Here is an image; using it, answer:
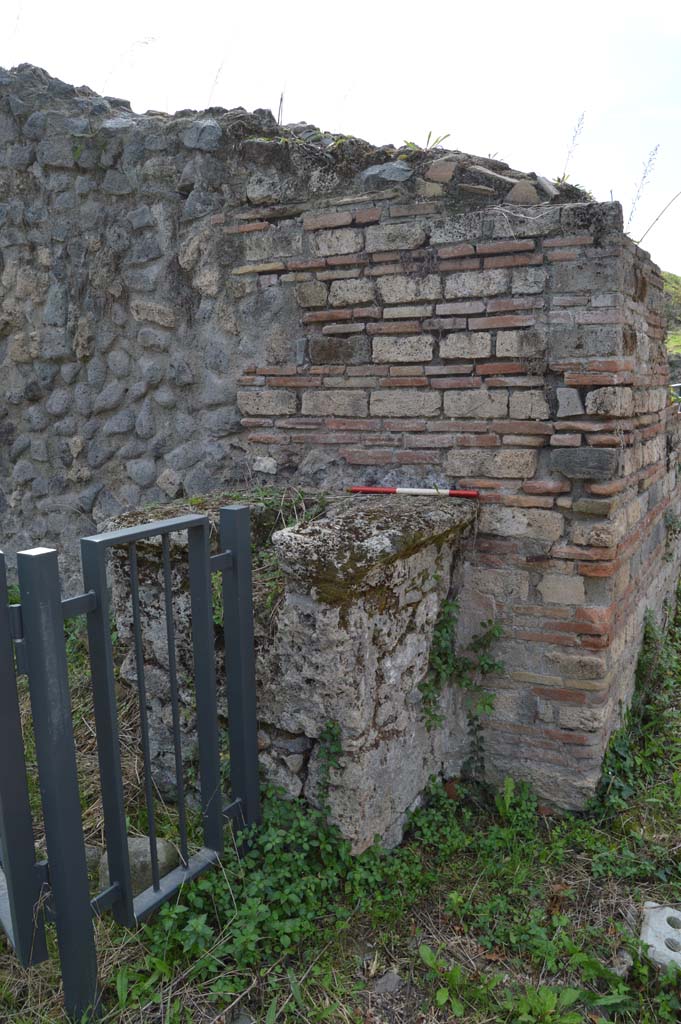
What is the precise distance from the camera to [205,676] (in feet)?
8.13

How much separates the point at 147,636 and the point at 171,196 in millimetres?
2257

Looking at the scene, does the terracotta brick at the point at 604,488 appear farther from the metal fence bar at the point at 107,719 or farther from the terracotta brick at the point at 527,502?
the metal fence bar at the point at 107,719

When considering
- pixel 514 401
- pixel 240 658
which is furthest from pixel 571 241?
pixel 240 658

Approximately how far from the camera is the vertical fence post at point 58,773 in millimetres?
1871

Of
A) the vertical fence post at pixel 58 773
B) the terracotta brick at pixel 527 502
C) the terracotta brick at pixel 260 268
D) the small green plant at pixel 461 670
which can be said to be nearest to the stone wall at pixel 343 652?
the small green plant at pixel 461 670

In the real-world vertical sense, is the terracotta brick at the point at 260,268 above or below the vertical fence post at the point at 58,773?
above

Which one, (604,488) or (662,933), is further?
(604,488)

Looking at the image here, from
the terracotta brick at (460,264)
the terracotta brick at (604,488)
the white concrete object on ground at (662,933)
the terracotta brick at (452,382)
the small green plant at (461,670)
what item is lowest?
the white concrete object on ground at (662,933)

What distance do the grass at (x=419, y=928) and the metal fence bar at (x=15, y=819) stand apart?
1.05 ft

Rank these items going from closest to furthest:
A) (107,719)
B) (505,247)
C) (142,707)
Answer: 1. (107,719)
2. (142,707)
3. (505,247)

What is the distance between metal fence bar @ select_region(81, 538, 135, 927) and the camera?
2.01 m

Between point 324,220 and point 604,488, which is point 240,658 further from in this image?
point 324,220

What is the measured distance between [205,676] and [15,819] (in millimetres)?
708

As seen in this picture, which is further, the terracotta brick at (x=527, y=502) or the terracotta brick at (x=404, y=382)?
the terracotta brick at (x=404, y=382)
